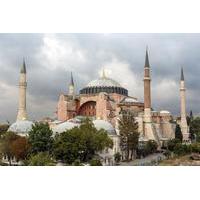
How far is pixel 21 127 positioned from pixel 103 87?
4.64 metres

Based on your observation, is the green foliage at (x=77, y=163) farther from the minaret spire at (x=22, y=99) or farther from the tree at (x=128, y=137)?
the minaret spire at (x=22, y=99)

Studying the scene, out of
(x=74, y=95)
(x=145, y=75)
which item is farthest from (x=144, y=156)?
(x=74, y=95)

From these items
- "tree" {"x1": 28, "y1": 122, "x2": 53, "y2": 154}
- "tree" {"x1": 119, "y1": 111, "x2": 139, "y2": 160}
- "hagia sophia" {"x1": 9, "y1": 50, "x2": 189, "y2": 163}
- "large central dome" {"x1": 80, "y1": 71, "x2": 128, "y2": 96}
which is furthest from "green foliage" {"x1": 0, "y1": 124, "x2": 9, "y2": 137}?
"large central dome" {"x1": 80, "y1": 71, "x2": 128, "y2": 96}

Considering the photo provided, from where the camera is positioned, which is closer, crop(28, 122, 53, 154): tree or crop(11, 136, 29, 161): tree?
crop(11, 136, 29, 161): tree

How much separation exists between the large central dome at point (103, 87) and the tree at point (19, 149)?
6.02 metres

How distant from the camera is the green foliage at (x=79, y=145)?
30.0 ft

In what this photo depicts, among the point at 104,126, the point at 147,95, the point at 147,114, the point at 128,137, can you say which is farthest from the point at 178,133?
the point at 104,126

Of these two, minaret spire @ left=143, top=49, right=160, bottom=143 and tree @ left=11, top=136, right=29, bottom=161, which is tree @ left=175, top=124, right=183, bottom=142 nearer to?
minaret spire @ left=143, top=49, right=160, bottom=143

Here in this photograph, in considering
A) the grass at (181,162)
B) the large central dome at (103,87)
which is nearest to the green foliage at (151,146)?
the large central dome at (103,87)

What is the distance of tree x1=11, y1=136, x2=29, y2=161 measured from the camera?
9414mm

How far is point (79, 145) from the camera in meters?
9.28

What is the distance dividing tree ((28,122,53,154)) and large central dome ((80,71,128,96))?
5.50 m
